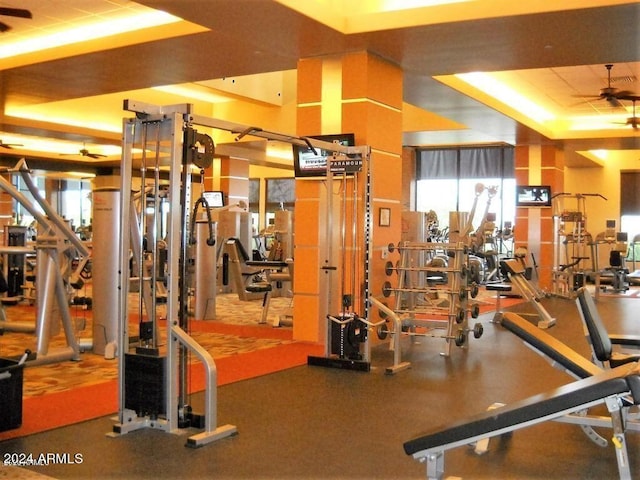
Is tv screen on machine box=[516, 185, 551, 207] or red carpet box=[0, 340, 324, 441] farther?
tv screen on machine box=[516, 185, 551, 207]

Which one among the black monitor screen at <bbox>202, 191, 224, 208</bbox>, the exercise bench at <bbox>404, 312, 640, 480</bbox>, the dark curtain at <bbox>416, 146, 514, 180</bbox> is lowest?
the exercise bench at <bbox>404, 312, 640, 480</bbox>

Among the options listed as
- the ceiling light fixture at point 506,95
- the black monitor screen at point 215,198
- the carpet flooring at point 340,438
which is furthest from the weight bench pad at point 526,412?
the black monitor screen at point 215,198

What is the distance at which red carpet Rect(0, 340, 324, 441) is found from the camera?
13.7ft

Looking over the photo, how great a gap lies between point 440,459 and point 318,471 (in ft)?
2.48

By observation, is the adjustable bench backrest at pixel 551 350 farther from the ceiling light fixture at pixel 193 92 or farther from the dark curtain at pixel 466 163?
the dark curtain at pixel 466 163

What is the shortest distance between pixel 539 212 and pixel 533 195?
39cm

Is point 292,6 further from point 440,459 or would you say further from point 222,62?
point 440,459

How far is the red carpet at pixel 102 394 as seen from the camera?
4.17 meters

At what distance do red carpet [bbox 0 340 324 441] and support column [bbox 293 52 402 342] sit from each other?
2.13 ft

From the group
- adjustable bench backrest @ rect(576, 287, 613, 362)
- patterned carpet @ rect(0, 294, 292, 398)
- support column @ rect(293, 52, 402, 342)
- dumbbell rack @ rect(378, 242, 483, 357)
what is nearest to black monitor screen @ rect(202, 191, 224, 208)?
patterned carpet @ rect(0, 294, 292, 398)

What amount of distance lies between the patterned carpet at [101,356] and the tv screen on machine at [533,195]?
17.7ft

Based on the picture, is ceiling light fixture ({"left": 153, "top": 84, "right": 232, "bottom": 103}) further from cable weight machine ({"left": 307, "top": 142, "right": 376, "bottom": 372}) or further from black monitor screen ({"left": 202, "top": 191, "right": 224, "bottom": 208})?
cable weight machine ({"left": 307, "top": 142, "right": 376, "bottom": 372})

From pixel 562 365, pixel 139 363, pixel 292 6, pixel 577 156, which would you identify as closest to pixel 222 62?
pixel 292 6

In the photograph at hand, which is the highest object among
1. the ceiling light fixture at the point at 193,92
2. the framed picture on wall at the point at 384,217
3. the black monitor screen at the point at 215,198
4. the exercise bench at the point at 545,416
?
the ceiling light fixture at the point at 193,92
